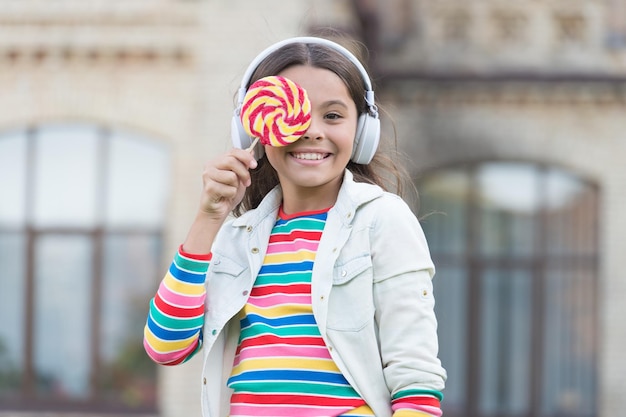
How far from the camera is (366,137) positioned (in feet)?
10.3

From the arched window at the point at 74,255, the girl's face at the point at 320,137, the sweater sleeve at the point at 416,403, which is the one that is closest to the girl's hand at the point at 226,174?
the girl's face at the point at 320,137

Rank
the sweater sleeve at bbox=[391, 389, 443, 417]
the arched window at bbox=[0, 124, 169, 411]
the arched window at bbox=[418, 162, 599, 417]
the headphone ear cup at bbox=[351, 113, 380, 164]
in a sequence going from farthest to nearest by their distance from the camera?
1. the arched window at bbox=[418, 162, 599, 417]
2. the arched window at bbox=[0, 124, 169, 411]
3. the headphone ear cup at bbox=[351, 113, 380, 164]
4. the sweater sleeve at bbox=[391, 389, 443, 417]

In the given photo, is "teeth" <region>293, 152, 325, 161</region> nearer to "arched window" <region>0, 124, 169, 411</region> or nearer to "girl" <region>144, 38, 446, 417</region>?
"girl" <region>144, 38, 446, 417</region>

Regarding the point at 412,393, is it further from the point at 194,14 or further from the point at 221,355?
the point at 194,14

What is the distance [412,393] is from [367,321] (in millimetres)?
190

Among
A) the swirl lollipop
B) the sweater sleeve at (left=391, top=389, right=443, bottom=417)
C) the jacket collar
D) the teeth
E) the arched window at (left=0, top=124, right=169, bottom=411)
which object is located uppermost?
the arched window at (left=0, top=124, right=169, bottom=411)

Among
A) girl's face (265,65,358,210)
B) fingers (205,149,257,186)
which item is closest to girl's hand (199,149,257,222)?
fingers (205,149,257,186)

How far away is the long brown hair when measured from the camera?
3.05 metres

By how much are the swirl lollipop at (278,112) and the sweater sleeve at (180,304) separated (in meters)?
0.31

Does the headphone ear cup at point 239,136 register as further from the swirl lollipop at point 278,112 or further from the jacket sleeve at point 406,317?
the jacket sleeve at point 406,317

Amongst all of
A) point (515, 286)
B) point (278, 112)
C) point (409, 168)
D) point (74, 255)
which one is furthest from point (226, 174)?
point (515, 286)

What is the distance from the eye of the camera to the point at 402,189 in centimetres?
339

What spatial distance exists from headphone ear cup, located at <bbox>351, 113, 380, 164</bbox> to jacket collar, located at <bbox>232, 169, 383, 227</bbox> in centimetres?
7

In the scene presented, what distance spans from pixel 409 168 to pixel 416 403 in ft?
32.0
